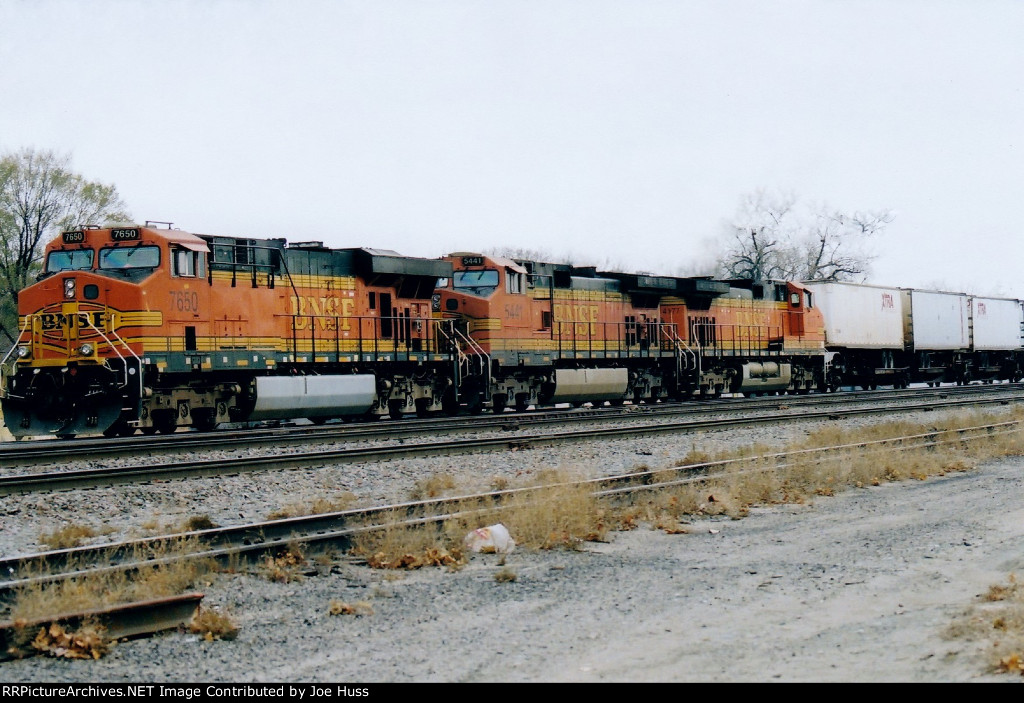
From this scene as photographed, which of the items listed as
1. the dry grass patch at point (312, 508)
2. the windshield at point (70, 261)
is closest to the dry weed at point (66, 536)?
the dry grass patch at point (312, 508)

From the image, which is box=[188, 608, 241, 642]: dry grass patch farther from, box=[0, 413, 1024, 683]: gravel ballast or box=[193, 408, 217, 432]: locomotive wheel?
box=[193, 408, 217, 432]: locomotive wheel

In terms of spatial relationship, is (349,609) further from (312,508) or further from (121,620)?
(312,508)

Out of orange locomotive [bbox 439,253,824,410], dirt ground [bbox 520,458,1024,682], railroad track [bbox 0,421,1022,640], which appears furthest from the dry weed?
orange locomotive [bbox 439,253,824,410]

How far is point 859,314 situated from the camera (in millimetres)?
38062

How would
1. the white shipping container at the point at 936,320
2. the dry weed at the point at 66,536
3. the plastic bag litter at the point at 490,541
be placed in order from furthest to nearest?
the white shipping container at the point at 936,320 → the plastic bag litter at the point at 490,541 → the dry weed at the point at 66,536

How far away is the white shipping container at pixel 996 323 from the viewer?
45.6m

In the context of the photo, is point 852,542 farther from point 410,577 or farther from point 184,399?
point 184,399

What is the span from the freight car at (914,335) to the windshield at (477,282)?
15.6 m

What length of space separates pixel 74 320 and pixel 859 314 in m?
28.2

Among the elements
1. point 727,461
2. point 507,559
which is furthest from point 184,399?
point 507,559

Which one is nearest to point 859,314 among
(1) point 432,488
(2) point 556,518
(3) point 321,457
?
(3) point 321,457

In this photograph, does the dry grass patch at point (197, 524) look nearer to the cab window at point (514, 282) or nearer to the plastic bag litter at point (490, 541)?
the plastic bag litter at point (490, 541)

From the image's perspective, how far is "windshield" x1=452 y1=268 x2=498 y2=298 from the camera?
24812 millimetres

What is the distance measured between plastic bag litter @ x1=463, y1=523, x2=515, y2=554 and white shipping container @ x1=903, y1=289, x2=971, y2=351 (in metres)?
35.4
